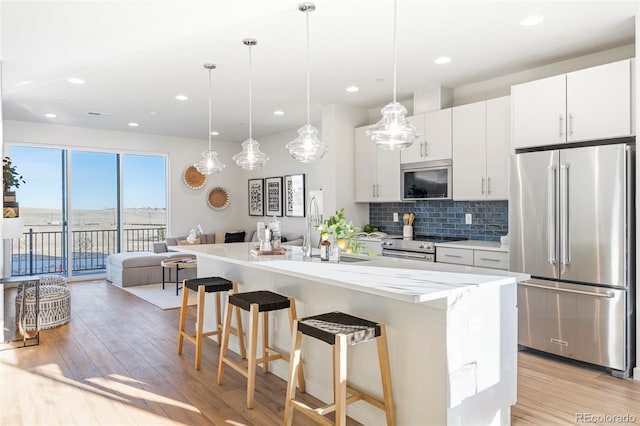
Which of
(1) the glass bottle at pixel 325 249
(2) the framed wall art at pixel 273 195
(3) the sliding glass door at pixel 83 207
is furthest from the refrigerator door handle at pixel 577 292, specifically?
(3) the sliding glass door at pixel 83 207

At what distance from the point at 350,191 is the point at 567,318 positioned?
3.21m

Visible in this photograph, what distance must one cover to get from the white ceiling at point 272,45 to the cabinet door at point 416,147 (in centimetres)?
36

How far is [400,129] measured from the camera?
271 cm

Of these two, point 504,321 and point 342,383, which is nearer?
point 342,383

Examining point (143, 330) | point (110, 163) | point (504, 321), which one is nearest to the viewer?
point (504, 321)

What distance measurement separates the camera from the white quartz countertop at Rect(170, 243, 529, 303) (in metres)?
2.03

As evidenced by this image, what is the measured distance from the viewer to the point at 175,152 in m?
8.58

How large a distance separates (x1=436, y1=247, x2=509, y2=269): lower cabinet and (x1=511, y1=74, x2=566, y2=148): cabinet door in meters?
1.04

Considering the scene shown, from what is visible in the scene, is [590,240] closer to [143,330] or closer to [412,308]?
[412,308]

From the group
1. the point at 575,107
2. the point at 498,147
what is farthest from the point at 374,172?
the point at 575,107

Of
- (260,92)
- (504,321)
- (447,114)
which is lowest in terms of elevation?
(504,321)

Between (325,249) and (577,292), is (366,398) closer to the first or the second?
(325,249)

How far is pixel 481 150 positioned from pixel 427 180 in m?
0.78

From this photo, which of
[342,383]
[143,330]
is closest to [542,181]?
[342,383]
